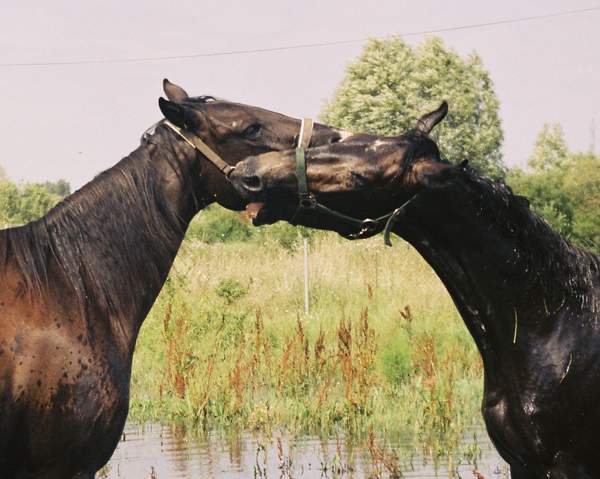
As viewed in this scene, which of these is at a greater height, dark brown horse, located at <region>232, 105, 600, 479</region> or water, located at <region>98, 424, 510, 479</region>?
dark brown horse, located at <region>232, 105, 600, 479</region>

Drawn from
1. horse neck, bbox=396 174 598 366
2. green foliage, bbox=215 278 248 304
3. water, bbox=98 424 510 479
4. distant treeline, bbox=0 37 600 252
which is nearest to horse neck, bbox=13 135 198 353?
horse neck, bbox=396 174 598 366

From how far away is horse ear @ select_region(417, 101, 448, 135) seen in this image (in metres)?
4.70

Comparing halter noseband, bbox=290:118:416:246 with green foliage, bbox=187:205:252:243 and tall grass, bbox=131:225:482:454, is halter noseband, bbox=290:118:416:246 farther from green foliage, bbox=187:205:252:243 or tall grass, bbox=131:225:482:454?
green foliage, bbox=187:205:252:243

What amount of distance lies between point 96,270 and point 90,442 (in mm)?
786

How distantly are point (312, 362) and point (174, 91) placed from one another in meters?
5.43

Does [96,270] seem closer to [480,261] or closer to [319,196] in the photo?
[319,196]

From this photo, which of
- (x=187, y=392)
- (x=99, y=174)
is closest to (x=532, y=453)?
(x=99, y=174)

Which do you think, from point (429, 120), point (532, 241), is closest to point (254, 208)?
point (429, 120)

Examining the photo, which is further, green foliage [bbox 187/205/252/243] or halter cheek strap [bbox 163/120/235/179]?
green foliage [bbox 187/205/252/243]

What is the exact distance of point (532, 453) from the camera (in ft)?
14.6

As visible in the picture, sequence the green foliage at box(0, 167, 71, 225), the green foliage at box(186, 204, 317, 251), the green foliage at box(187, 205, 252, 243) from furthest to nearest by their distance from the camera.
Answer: the green foliage at box(0, 167, 71, 225), the green foliage at box(187, 205, 252, 243), the green foliage at box(186, 204, 317, 251)

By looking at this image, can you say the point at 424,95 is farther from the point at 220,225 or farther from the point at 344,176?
the point at 344,176

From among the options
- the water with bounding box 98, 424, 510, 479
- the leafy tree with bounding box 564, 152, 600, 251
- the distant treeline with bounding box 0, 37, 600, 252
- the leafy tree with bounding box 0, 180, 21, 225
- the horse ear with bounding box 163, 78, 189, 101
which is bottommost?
the water with bounding box 98, 424, 510, 479

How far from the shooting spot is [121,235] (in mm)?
4785
